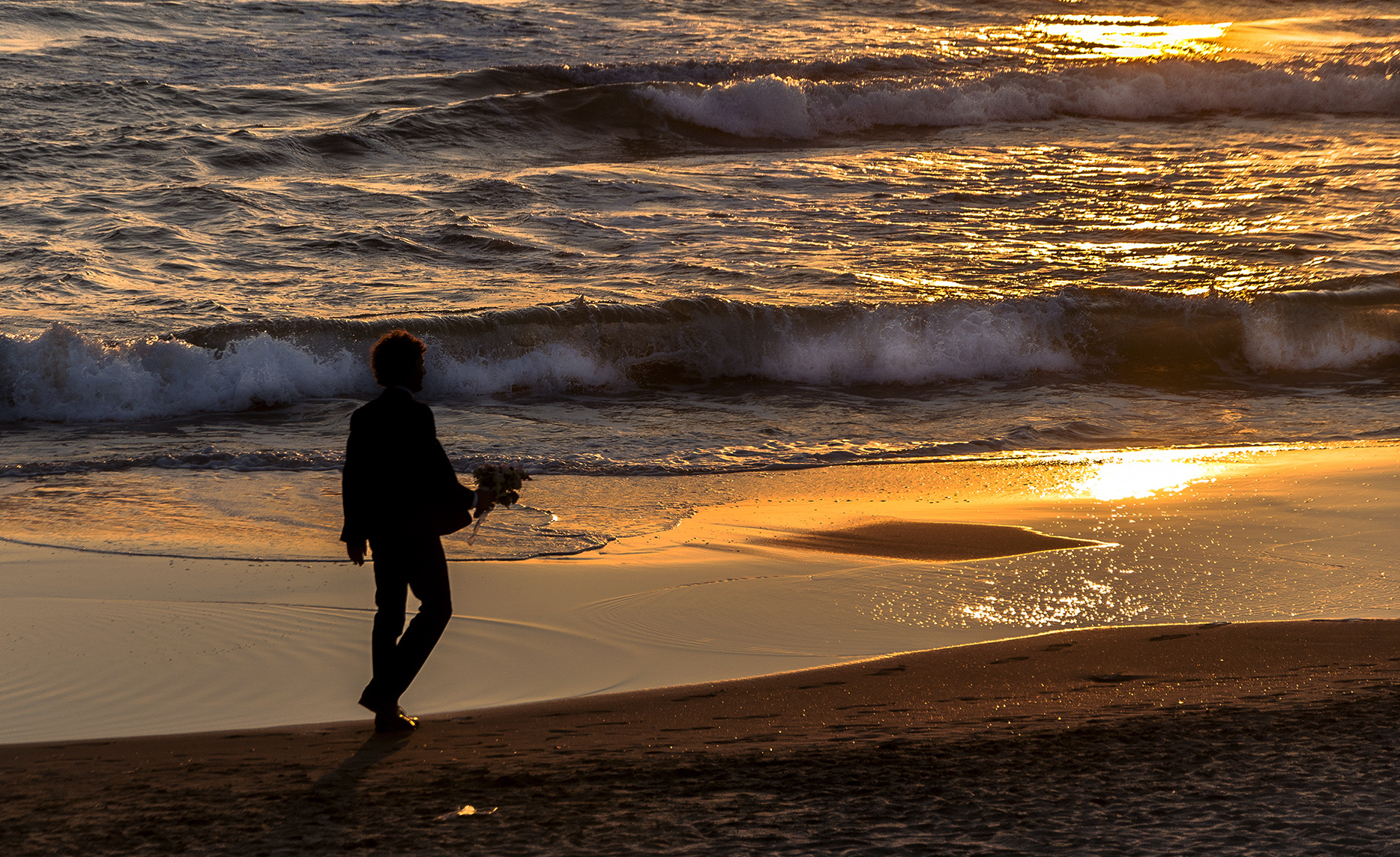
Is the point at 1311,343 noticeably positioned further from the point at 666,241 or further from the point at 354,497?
the point at 354,497

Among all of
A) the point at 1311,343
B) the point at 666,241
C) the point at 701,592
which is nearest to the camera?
the point at 701,592

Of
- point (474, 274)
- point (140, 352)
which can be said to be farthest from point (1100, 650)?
point (474, 274)

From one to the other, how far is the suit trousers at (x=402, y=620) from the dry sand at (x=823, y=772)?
0.60 feet

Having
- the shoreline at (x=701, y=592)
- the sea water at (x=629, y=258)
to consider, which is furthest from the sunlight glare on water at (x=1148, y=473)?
the sea water at (x=629, y=258)

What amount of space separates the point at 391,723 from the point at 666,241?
11.3 metres

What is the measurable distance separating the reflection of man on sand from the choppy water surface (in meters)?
4.31

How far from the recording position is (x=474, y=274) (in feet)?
44.8

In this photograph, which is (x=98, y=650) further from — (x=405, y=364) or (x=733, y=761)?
(x=733, y=761)

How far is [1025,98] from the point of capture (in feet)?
80.2

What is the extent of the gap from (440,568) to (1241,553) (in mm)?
4291

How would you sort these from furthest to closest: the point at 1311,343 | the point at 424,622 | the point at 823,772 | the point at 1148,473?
the point at 1311,343 < the point at 1148,473 < the point at 424,622 < the point at 823,772

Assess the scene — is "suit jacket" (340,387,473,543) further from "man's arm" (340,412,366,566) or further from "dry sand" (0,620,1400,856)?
"dry sand" (0,620,1400,856)

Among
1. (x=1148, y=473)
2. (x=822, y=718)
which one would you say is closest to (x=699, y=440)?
(x=1148, y=473)

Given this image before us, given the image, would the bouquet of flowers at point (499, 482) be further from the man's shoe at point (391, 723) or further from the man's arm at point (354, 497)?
the man's shoe at point (391, 723)
